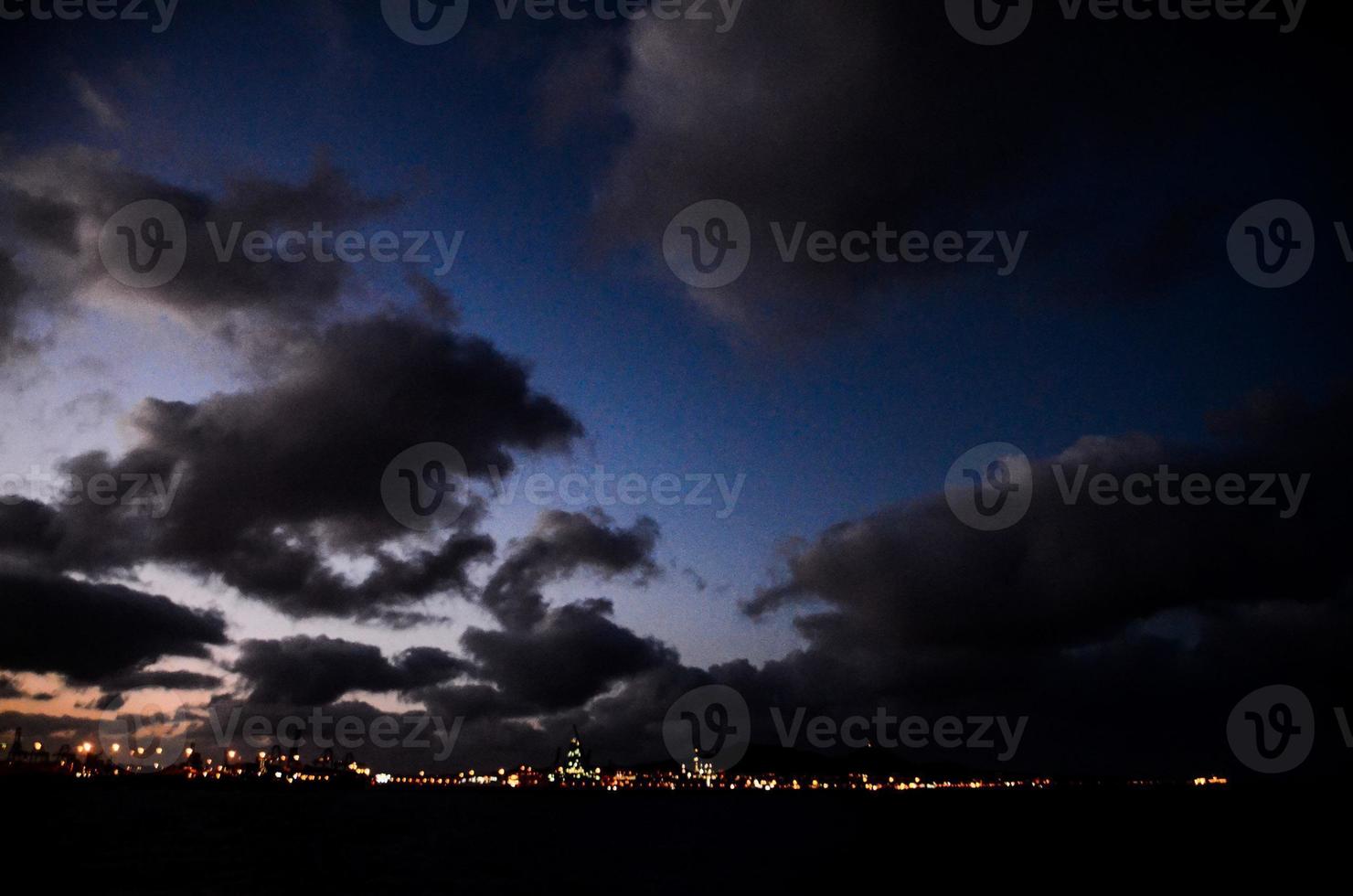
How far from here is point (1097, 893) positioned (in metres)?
77.2

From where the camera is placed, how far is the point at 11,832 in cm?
11844

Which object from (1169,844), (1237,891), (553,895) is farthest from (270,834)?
(1169,844)

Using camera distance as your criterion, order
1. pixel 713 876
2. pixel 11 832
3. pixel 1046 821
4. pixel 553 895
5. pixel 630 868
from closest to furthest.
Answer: pixel 553 895
pixel 713 876
pixel 630 868
pixel 11 832
pixel 1046 821

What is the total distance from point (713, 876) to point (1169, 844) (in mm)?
79872

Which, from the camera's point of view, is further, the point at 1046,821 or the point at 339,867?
the point at 1046,821

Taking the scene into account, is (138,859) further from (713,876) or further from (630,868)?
(713,876)

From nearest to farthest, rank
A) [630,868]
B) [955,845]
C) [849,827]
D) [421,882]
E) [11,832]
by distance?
[421,882]
[630,868]
[11,832]
[955,845]
[849,827]

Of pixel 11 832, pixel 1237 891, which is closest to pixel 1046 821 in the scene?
pixel 1237 891

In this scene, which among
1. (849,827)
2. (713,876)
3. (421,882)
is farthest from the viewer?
(849,827)

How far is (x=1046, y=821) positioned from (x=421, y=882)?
157m

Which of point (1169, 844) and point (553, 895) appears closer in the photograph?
point (553, 895)

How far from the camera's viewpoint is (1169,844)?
130 m

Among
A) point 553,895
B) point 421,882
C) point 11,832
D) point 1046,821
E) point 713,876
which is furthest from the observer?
point 1046,821

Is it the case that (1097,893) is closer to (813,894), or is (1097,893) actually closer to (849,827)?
(813,894)
